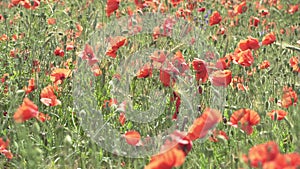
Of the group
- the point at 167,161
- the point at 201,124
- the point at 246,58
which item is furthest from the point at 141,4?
the point at 167,161

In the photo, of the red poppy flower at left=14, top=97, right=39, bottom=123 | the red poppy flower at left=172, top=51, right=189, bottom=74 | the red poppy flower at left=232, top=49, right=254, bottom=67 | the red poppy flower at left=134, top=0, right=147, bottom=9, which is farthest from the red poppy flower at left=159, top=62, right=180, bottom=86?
the red poppy flower at left=134, top=0, right=147, bottom=9

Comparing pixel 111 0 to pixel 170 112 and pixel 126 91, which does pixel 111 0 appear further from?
pixel 170 112

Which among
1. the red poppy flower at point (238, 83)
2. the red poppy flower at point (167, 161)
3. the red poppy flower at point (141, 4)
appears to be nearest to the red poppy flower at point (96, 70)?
the red poppy flower at point (238, 83)

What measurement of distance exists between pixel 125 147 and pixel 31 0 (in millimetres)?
1887

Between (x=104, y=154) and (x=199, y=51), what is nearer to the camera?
(x=104, y=154)

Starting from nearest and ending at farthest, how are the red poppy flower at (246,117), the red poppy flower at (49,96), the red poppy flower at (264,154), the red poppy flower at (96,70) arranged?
the red poppy flower at (264,154) → the red poppy flower at (246,117) → the red poppy flower at (49,96) → the red poppy flower at (96,70)

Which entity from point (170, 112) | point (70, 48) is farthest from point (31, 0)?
point (170, 112)

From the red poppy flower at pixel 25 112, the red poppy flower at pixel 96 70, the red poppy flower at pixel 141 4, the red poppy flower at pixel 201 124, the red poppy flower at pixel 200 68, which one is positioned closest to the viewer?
the red poppy flower at pixel 201 124

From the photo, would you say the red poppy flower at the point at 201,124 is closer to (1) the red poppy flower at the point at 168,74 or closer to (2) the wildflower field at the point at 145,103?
(2) the wildflower field at the point at 145,103

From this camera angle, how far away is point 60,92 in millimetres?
3094

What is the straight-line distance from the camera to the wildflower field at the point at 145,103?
1.98m

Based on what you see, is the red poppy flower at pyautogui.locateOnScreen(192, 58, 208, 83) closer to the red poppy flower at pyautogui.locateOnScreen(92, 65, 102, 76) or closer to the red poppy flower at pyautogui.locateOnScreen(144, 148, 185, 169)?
the red poppy flower at pyautogui.locateOnScreen(92, 65, 102, 76)

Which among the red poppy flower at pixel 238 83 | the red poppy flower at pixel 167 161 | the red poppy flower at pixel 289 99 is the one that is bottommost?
the red poppy flower at pixel 238 83

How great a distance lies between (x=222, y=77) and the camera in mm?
2426
